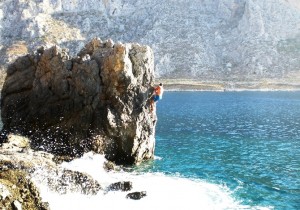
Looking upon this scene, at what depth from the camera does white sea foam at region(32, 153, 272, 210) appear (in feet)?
96.7

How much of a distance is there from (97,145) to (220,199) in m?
17.7

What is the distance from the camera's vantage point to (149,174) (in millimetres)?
40812

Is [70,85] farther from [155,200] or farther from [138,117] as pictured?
[155,200]

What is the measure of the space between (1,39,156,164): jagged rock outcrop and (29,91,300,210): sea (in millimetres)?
2769

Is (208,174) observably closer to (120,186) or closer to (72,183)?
(120,186)

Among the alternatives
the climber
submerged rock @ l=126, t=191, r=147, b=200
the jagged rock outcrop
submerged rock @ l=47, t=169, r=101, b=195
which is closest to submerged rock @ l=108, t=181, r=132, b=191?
submerged rock @ l=47, t=169, r=101, b=195

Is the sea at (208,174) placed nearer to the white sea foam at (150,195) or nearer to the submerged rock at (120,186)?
the white sea foam at (150,195)

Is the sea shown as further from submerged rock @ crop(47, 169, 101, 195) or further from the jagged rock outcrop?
the jagged rock outcrop

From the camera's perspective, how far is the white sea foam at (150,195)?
29469mm

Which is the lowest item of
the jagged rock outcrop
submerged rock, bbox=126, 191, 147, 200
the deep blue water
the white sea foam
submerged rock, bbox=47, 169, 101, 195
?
the deep blue water

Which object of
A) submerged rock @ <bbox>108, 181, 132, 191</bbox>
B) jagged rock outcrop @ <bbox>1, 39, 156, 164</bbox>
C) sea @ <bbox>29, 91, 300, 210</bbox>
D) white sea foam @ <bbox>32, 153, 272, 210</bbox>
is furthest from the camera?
jagged rock outcrop @ <bbox>1, 39, 156, 164</bbox>

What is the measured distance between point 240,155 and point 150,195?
2225 cm

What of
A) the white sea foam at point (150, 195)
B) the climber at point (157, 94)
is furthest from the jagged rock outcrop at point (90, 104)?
the white sea foam at point (150, 195)

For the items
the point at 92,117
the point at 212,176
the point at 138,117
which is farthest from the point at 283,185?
the point at 92,117
